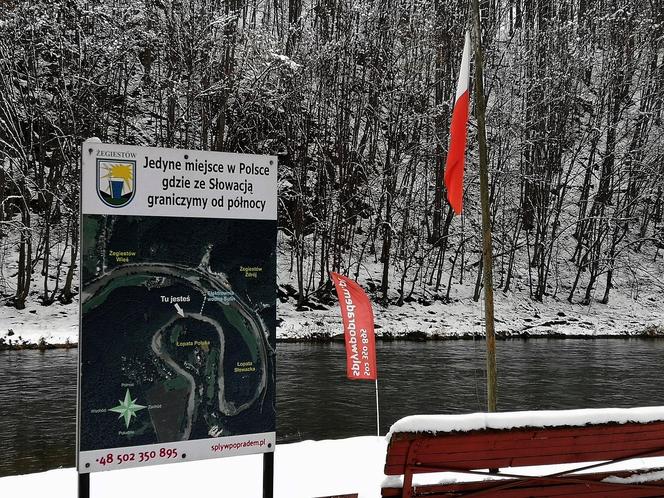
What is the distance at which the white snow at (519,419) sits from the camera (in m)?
4.05

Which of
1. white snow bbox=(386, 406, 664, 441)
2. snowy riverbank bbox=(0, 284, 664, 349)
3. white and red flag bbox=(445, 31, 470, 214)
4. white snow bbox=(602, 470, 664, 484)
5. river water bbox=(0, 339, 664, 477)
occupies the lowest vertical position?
river water bbox=(0, 339, 664, 477)

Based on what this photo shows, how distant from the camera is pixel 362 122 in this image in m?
36.2

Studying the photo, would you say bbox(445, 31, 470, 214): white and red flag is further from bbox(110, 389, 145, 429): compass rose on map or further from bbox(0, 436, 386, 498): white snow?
bbox(110, 389, 145, 429): compass rose on map

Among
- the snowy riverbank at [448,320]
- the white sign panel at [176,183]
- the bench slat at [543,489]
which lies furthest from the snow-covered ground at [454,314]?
the bench slat at [543,489]

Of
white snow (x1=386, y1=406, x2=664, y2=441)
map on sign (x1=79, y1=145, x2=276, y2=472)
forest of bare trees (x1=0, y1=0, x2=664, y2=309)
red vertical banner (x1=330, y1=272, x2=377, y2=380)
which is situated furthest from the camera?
forest of bare trees (x1=0, y1=0, x2=664, y2=309)

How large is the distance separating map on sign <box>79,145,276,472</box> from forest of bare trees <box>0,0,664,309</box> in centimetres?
2213

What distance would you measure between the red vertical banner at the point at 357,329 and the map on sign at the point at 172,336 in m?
3.74

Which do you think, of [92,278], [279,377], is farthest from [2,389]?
[92,278]

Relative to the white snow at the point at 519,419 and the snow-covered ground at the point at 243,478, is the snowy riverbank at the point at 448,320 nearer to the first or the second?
the snow-covered ground at the point at 243,478

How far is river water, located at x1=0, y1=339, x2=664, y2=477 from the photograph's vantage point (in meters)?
12.0

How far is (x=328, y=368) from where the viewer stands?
62.8ft

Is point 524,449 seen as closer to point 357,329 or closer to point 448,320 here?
point 357,329

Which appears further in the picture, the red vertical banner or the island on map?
the red vertical banner

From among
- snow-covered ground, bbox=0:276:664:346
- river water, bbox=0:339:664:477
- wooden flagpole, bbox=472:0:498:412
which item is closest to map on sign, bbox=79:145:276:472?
wooden flagpole, bbox=472:0:498:412
